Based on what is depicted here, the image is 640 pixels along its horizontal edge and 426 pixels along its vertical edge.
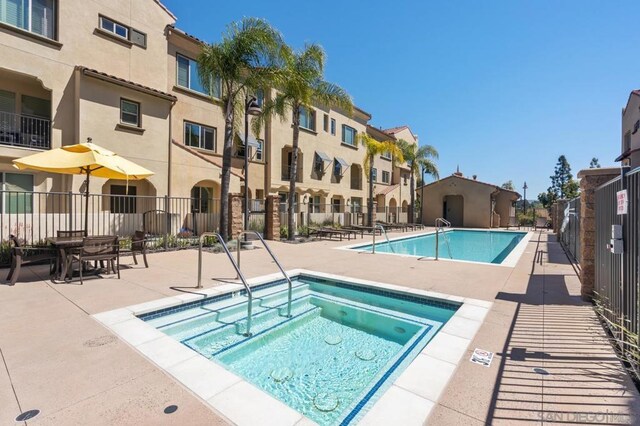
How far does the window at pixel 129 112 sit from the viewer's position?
15.0m

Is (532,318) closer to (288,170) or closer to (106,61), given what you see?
(106,61)

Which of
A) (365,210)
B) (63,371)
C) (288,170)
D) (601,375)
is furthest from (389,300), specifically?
(365,210)

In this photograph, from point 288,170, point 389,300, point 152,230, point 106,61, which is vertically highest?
point 106,61

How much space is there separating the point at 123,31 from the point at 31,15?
3615 millimetres

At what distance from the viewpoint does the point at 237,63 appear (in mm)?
12875

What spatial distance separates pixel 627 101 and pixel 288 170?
24.3 m

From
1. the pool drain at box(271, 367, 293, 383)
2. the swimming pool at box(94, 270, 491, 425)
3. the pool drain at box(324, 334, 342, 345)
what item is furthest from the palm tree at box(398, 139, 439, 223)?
the pool drain at box(271, 367, 293, 383)

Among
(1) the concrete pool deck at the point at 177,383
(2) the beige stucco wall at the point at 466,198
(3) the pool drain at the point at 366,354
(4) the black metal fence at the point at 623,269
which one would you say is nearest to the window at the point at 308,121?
(2) the beige stucco wall at the point at 466,198

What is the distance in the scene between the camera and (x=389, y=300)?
6.91m

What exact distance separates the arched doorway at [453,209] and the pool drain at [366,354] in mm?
30518

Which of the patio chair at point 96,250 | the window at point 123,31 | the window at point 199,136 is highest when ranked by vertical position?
the window at point 123,31

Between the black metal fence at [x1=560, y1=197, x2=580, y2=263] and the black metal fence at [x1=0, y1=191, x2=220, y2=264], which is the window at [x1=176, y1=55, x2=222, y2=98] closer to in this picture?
the black metal fence at [x1=0, y1=191, x2=220, y2=264]

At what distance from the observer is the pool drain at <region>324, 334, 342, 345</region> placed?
529 cm

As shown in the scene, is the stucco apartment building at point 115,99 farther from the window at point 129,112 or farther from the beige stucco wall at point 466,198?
the beige stucco wall at point 466,198
